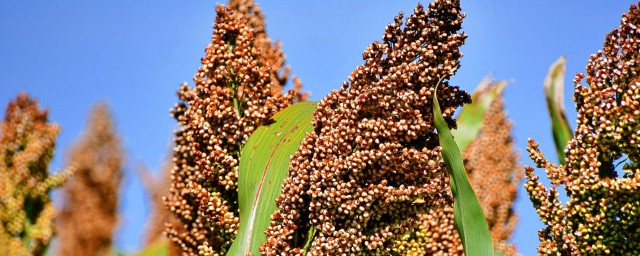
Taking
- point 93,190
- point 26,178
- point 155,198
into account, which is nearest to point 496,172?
point 155,198

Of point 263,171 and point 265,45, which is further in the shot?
point 265,45

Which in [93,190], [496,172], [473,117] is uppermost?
[93,190]

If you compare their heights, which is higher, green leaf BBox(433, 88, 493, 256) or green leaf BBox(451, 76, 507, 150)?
green leaf BBox(451, 76, 507, 150)

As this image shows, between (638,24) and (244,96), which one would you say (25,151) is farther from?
(638,24)

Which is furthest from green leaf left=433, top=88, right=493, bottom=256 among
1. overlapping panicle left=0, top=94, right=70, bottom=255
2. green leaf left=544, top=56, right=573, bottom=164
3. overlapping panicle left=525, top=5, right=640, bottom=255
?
overlapping panicle left=0, top=94, right=70, bottom=255

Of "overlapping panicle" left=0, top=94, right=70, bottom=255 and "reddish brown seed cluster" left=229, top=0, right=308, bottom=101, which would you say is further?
"overlapping panicle" left=0, top=94, right=70, bottom=255

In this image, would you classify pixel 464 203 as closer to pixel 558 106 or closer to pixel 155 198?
pixel 558 106

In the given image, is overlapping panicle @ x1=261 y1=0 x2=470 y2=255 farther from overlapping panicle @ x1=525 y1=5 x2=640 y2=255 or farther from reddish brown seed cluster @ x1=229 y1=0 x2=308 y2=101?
reddish brown seed cluster @ x1=229 y1=0 x2=308 y2=101

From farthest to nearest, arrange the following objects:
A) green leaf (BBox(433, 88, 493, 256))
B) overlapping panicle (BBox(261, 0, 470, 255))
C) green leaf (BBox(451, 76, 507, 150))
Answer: green leaf (BBox(451, 76, 507, 150)) → overlapping panicle (BBox(261, 0, 470, 255)) → green leaf (BBox(433, 88, 493, 256))
